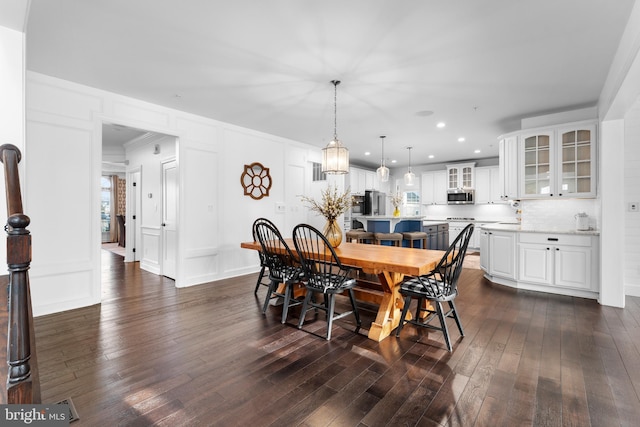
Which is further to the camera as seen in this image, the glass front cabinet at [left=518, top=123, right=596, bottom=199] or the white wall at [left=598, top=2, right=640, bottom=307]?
the glass front cabinet at [left=518, top=123, right=596, bottom=199]

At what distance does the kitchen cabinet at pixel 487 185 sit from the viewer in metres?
7.93

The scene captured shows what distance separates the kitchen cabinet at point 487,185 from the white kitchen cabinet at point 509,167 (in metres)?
3.38

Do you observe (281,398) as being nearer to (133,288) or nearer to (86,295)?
(86,295)

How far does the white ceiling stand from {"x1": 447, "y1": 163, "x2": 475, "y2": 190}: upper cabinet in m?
4.06

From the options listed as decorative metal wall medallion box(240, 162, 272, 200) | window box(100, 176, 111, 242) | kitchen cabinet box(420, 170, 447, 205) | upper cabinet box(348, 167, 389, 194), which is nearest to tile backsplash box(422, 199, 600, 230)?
kitchen cabinet box(420, 170, 447, 205)

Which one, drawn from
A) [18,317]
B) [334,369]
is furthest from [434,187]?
[18,317]

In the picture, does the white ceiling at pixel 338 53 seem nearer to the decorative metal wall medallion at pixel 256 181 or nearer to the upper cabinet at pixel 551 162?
the upper cabinet at pixel 551 162

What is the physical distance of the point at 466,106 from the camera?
13.6ft

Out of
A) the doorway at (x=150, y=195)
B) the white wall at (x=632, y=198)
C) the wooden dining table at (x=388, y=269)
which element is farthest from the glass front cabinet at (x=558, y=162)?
the doorway at (x=150, y=195)

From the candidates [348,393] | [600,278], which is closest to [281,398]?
[348,393]

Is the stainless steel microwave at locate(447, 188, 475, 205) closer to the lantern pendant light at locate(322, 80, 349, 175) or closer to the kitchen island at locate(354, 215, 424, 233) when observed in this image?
the kitchen island at locate(354, 215, 424, 233)

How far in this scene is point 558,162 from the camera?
430cm

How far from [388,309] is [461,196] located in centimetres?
648

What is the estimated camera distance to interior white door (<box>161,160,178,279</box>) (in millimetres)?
5082
